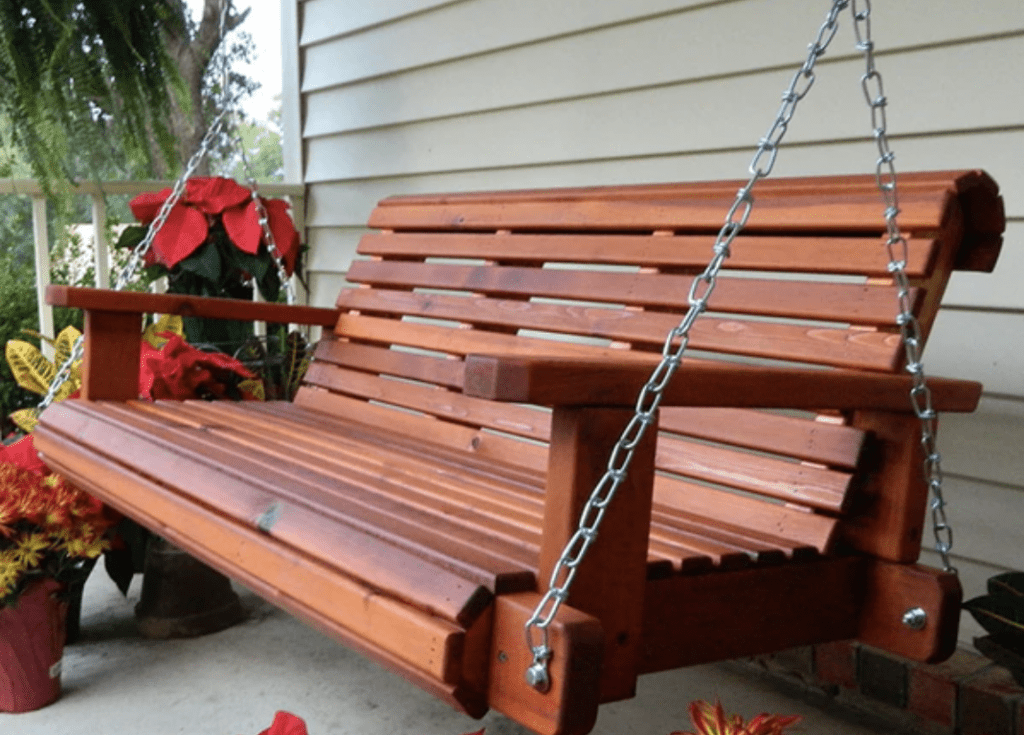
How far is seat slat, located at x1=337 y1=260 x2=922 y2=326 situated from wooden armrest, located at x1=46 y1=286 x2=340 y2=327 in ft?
0.33

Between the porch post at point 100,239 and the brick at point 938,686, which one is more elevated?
the porch post at point 100,239

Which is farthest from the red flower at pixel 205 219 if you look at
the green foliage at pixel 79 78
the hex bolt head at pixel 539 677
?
the hex bolt head at pixel 539 677

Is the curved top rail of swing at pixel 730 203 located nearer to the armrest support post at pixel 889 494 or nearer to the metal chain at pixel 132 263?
the armrest support post at pixel 889 494

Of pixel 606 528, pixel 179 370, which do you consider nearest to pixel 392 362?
pixel 179 370

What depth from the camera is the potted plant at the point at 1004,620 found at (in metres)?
1.49

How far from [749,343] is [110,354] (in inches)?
49.8

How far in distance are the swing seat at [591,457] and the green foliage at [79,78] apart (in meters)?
0.68

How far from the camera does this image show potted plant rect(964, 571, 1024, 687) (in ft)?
4.89

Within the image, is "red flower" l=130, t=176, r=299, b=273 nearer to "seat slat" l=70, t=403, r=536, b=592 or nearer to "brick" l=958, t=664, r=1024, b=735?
"seat slat" l=70, t=403, r=536, b=592

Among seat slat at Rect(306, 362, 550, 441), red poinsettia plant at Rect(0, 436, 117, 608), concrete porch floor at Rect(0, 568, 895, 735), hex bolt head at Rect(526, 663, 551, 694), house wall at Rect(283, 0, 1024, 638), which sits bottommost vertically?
concrete porch floor at Rect(0, 568, 895, 735)

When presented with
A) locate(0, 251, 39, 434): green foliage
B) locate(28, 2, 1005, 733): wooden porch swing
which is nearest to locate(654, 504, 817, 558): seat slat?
locate(28, 2, 1005, 733): wooden porch swing

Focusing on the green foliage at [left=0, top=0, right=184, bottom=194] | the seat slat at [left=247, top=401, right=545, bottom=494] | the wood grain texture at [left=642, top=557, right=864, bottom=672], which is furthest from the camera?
the green foliage at [left=0, top=0, right=184, bottom=194]

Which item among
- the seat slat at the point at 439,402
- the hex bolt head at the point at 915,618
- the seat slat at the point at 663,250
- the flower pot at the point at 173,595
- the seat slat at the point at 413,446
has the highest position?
the seat slat at the point at 663,250

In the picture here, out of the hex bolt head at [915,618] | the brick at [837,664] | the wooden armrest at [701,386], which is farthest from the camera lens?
the brick at [837,664]
